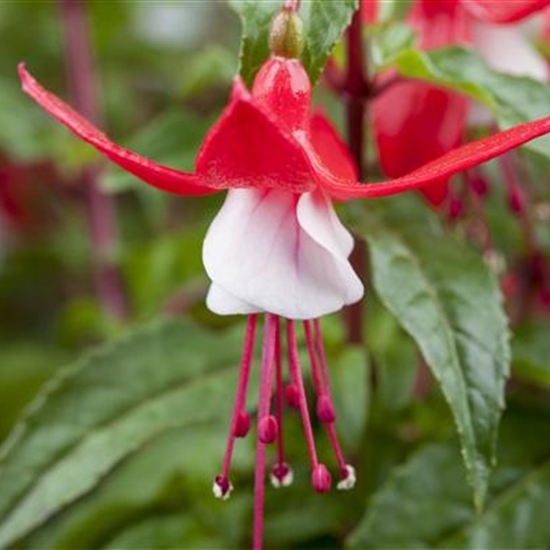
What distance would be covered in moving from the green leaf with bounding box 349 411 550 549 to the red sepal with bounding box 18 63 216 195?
29cm

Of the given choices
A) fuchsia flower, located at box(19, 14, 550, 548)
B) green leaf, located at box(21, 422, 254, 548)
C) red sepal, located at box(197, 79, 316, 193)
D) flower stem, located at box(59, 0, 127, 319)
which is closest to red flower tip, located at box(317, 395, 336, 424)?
fuchsia flower, located at box(19, 14, 550, 548)

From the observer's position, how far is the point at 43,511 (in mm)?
742

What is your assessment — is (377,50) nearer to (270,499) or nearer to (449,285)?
(449,285)

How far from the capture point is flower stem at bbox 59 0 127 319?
133cm

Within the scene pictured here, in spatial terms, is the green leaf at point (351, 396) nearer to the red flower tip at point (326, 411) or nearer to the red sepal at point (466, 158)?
the red flower tip at point (326, 411)

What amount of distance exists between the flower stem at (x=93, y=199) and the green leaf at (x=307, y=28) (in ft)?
2.28

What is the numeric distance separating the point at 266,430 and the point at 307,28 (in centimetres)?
23

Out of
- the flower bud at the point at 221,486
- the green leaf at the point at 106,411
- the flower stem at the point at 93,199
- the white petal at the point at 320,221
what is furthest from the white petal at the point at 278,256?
the flower stem at the point at 93,199

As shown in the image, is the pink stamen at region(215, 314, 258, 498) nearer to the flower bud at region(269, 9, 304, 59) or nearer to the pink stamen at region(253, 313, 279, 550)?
the pink stamen at region(253, 313, 279, 550)

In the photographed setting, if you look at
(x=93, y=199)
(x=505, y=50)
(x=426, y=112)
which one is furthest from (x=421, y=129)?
(x=93, y=199)

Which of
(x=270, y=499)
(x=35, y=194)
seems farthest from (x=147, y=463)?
(x=35, y=194)

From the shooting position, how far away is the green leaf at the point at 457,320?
2.10 feet

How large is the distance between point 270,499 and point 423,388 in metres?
0.24

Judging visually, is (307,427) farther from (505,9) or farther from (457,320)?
(505,9)
